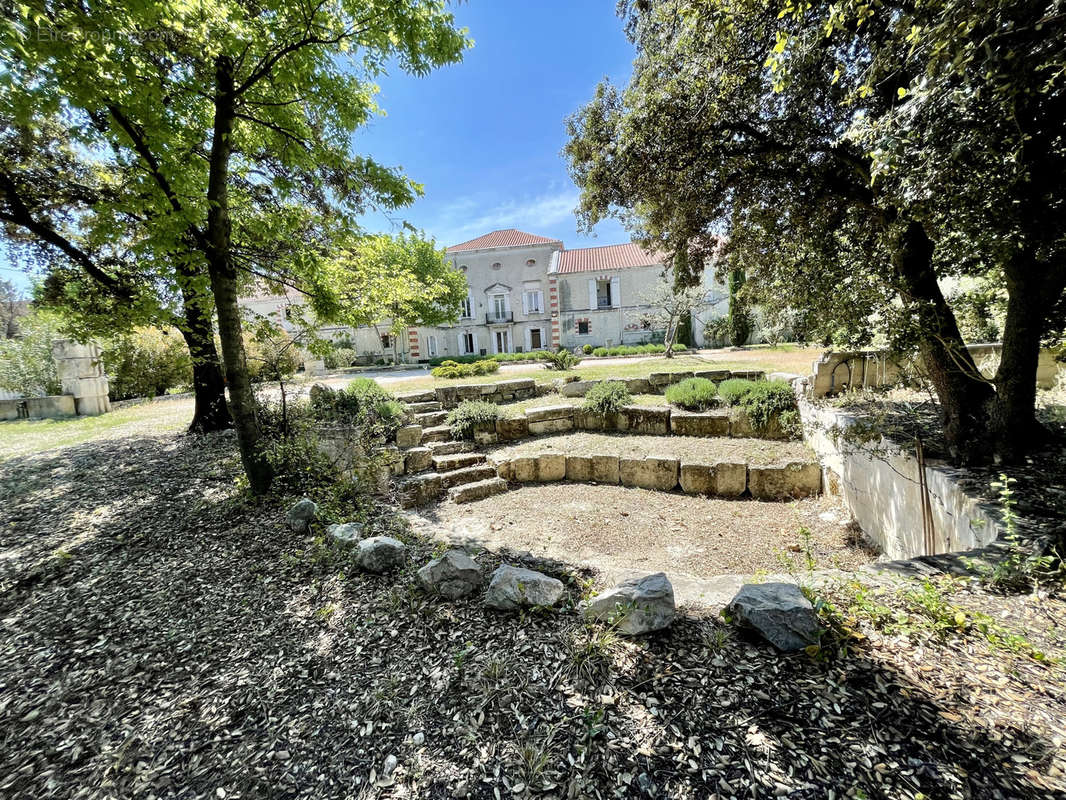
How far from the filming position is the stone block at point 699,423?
6.56 m

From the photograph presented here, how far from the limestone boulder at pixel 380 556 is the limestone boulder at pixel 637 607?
1.46 metres

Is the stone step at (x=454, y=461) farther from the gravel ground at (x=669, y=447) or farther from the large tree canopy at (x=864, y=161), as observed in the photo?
the large tree canopy at (x=864, y=161)

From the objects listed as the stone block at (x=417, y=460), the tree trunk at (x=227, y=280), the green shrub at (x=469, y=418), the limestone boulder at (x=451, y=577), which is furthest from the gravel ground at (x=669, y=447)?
the limestone boulder at (x=451, y=577)

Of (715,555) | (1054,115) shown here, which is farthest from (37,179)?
(1054,115)

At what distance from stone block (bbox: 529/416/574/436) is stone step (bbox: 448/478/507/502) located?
66.3 inches

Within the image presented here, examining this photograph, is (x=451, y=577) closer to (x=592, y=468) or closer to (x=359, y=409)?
(x=592, y=468)

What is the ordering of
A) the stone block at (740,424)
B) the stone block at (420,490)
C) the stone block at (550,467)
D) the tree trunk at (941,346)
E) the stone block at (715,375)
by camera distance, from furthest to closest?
1. the stone block at (715,375)
2. the stone block at (740,424)
3. the stone block at (550,467)
4. the stone block at (420,490)
5. the tree trunk at (941,346)

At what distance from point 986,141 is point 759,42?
95.0 inches

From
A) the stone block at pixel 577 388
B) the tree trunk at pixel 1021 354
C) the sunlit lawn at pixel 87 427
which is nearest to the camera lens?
the tree trunk at pixel 1021 354

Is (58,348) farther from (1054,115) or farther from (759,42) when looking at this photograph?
(1054,115)

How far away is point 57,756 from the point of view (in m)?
1.69

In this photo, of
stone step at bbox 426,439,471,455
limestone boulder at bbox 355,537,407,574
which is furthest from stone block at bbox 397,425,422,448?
limestone boulder at bbox 355,537,407,574

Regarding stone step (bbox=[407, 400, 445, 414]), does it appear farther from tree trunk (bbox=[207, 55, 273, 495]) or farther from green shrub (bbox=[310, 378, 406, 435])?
tree trunk (bbox=[207, 55, 273, 495])

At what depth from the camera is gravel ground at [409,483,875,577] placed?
3842 mm
